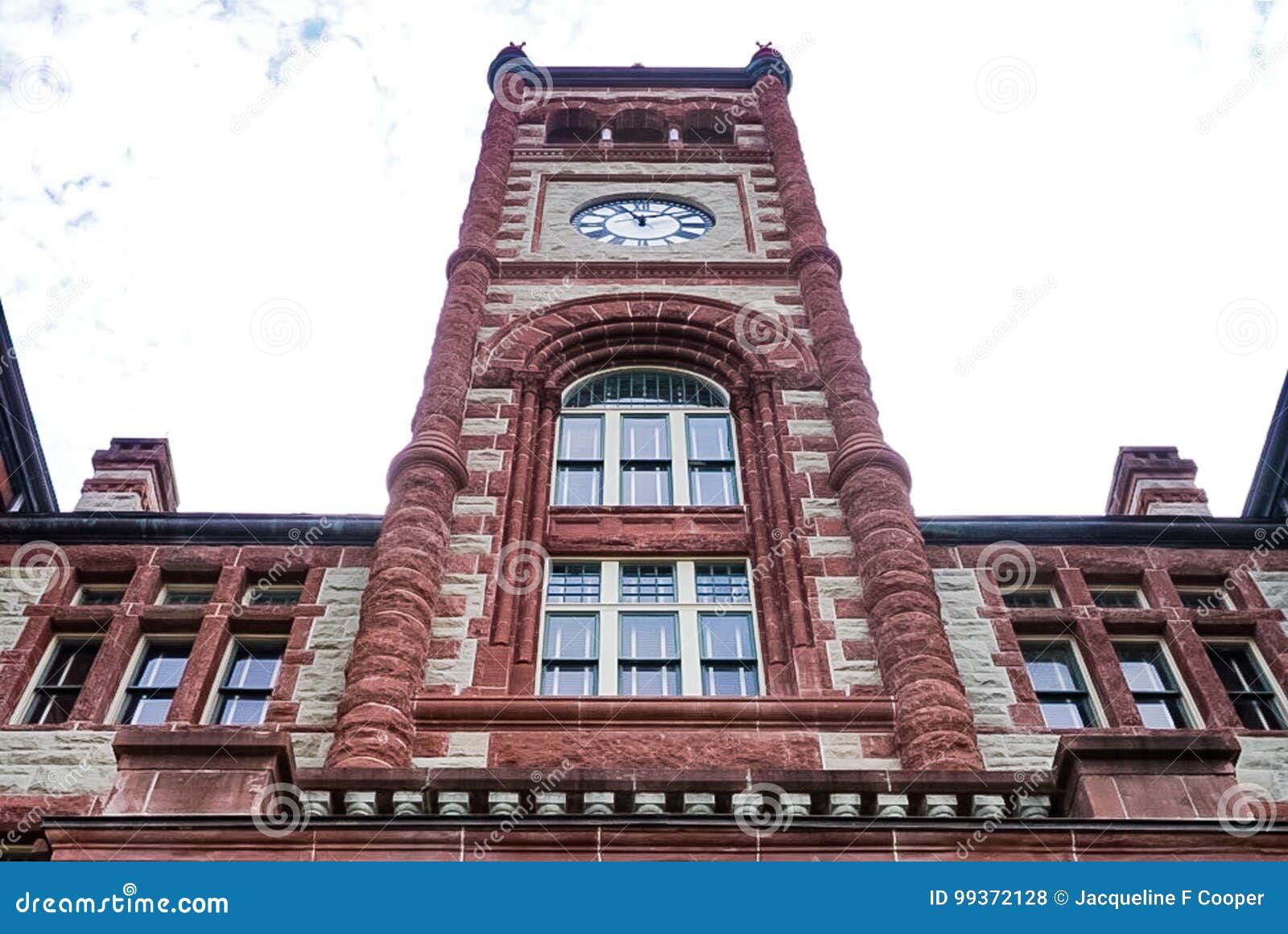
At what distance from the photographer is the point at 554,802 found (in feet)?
40.3

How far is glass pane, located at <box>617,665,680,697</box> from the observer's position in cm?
1761

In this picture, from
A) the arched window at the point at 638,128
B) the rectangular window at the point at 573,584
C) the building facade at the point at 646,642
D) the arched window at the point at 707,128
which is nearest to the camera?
the building facade at the point at 646,642

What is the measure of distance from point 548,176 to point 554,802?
21.9 meters

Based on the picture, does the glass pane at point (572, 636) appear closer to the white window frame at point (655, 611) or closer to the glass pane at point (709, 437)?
the white window frame at point (655, 611)

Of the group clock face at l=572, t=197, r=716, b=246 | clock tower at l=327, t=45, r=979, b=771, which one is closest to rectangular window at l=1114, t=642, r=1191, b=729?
clock tower at l=327, t=45, r=979, b=771

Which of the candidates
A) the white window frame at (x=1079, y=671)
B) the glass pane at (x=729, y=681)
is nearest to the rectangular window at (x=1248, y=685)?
the white window frame at (x=1079, y=671)

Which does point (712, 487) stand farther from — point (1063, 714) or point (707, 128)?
point (707, 128)

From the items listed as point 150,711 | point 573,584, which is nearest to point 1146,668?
point 573,584

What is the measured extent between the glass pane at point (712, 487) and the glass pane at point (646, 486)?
1.25 ft

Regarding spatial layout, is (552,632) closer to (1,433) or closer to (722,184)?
(1,433)

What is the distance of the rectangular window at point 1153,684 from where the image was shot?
59.3 ft

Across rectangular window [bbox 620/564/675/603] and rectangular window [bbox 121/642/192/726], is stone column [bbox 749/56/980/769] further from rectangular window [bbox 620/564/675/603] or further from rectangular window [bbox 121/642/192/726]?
rectangular window [bbox 121/642/192/726]

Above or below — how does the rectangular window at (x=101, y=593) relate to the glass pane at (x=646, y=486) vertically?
below

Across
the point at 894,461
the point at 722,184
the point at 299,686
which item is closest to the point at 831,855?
the point at 299,686
